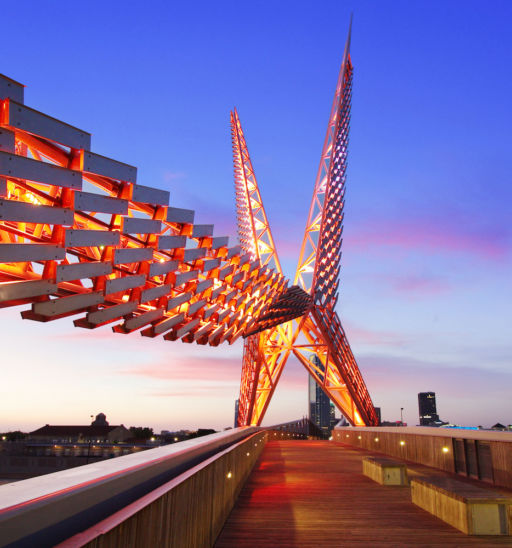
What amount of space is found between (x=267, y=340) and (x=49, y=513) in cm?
4214

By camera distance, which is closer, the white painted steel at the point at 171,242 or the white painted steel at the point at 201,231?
the white painted steel at the point at 171,242

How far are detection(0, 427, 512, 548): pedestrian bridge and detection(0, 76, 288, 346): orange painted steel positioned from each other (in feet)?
10.9

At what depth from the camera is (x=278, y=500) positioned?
27.4 feet

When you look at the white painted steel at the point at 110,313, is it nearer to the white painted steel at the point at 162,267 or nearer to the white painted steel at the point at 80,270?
the white painted steel at the point at 162,267

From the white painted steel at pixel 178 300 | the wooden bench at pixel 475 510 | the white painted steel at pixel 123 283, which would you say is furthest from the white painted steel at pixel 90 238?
the wooden bench at pixel 475 510

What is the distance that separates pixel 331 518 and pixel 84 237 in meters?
5.47

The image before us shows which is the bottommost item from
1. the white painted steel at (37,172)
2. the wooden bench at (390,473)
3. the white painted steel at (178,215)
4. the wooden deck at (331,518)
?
the wooden deck at (331,518)

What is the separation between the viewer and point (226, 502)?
664cm

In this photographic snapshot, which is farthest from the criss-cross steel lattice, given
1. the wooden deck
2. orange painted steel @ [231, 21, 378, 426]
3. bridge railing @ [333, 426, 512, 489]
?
orange painted steel @ [231, 21, 378, 426]

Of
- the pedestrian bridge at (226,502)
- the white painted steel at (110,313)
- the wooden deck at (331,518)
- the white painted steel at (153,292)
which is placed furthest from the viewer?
the white painted steel at (153,292)

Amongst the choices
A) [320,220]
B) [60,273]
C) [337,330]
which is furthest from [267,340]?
[60,273]

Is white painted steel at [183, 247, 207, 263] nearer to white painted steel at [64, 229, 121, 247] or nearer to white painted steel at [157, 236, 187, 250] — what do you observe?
white painted steel at [157, 236, 187, 250]

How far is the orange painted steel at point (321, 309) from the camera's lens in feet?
135

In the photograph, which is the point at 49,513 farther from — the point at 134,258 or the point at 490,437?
the point at 490,437
